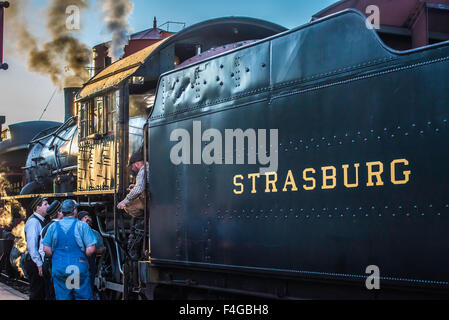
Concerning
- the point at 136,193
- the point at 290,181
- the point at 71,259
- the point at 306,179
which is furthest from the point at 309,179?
the point at 71,259

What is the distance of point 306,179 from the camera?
4.24 meters

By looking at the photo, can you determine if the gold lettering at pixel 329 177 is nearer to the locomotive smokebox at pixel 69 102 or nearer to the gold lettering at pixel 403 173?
the gold lettering at pixel 403 173

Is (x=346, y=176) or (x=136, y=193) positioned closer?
(x=346, y=176)

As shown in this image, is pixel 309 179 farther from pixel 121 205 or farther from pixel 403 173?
pixel 121 205

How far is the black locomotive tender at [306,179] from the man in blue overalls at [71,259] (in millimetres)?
655

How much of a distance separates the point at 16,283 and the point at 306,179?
9.31 metres

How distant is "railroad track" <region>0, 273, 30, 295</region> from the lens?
1098 cm

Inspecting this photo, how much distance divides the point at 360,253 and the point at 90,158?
4.96 meters

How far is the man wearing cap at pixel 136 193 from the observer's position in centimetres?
632

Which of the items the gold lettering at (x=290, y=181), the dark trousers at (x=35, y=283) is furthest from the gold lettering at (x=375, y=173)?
the dark trousers at (x=35, y=283)

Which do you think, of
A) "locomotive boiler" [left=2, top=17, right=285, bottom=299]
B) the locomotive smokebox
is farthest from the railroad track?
the locomotive smokebox

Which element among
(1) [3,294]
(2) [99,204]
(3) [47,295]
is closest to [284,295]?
(2) [99,204]

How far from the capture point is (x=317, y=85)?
13.9 ft
